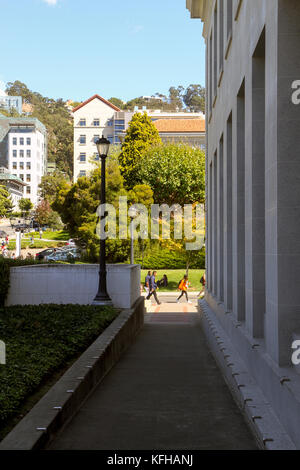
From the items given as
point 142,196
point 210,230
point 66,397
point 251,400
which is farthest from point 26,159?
point 251,400

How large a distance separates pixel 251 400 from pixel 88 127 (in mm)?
96673

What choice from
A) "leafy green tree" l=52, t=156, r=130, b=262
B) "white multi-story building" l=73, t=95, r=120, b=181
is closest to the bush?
"leafy green tree" l=52, t=156, r=130, b=262

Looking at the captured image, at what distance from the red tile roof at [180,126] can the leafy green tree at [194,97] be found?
99.6 metres

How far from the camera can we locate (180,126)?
8831 centimetres

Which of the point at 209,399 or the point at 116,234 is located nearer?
the point at 209,399

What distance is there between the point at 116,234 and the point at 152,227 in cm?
306

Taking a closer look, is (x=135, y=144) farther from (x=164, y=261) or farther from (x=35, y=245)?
(x=164, y=261)

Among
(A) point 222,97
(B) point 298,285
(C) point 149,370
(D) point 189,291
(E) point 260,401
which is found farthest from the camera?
(D) point 189,291

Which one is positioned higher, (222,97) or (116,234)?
(222,97)

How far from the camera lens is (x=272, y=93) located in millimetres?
6492

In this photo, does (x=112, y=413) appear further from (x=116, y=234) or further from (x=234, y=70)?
(x=116, y=234)

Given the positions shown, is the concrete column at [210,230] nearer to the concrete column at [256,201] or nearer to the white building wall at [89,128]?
the concrete column at [256,201]

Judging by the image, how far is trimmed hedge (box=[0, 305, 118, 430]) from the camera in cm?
639
